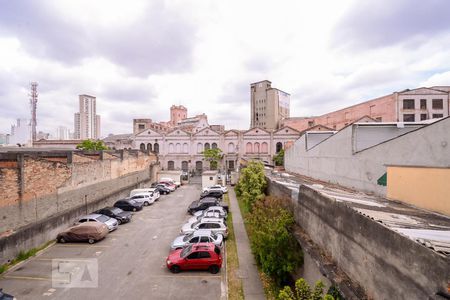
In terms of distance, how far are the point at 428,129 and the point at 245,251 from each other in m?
10.1

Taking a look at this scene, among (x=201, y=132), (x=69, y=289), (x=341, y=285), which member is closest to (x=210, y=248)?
(x=69, y=289)

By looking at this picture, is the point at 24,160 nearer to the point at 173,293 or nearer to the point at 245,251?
the point at 173,293

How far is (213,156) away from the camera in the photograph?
4709 cm

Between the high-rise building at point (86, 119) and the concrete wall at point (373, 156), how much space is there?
119m

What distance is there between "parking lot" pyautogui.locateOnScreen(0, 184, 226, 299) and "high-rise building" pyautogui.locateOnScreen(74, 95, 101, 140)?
115037 millimetres

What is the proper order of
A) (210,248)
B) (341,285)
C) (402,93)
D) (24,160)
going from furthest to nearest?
(402,93) < (24,160) < (210,248) < (341,285)

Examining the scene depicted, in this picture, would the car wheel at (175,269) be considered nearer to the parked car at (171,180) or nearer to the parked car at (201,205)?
the parked car at (201,205)

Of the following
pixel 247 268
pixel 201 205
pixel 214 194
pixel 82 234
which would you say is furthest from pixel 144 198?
pixel 247 268

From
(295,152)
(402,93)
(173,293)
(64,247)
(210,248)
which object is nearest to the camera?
(173,293)

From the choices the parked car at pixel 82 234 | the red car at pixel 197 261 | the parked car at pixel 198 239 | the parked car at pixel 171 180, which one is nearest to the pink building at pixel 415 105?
the parked car at pixel 171 180

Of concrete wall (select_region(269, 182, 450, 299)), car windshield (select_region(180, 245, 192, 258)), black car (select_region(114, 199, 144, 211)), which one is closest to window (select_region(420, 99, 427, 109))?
concrete wall (select_region(269, 182, 450, 299))

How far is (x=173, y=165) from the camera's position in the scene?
172 feet

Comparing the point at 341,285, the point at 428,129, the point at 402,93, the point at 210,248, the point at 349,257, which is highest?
the point at 402,93

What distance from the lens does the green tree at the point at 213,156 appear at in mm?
47094
